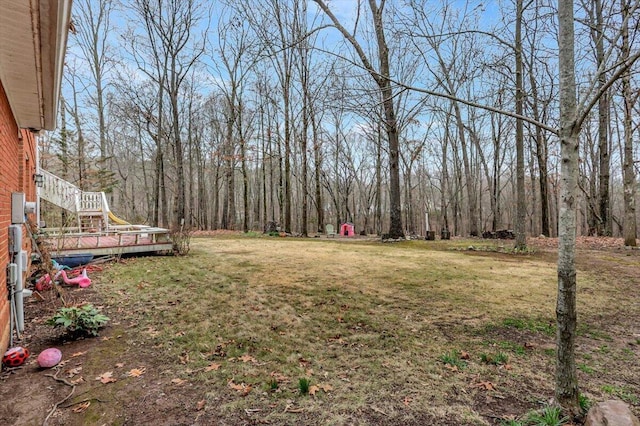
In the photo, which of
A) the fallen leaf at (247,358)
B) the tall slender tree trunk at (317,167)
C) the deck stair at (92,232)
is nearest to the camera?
the fallen leaf at (247,358)

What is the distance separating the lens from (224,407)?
2289mm

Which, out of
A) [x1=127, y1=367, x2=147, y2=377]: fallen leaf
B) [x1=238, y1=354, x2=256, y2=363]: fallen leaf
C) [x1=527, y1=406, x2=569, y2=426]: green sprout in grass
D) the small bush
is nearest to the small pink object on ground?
the small bush

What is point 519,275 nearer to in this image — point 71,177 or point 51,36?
point 51,36

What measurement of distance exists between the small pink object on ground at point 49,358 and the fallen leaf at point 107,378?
57 centimetres

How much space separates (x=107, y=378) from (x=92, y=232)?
294 inches

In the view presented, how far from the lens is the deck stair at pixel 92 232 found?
6839 millimetres

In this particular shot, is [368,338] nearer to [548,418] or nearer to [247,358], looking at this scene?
[247,358]

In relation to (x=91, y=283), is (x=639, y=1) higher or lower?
higher

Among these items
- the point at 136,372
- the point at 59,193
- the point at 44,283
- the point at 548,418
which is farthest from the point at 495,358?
the point at 59,193

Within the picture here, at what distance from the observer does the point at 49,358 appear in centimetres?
288

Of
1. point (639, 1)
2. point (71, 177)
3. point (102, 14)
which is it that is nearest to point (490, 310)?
point (639, 1)

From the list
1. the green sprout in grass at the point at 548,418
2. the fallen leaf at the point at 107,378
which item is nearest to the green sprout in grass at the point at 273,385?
the fallen leaf at the point at 107,378

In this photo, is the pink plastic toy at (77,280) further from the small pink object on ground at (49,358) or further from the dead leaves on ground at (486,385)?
the dead leaves on ground at (486,385)

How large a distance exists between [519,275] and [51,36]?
22.9 ft
